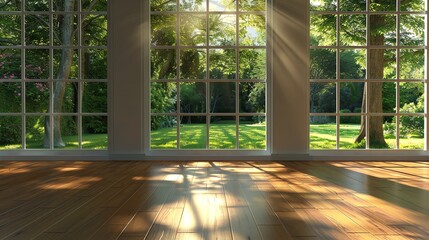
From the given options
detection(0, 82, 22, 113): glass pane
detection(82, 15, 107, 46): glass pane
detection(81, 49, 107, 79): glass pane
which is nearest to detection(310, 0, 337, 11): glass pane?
detection(82, 15, 107, 46): glass pane

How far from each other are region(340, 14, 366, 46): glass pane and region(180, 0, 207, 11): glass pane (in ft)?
7.04

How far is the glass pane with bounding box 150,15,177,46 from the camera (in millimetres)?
6254

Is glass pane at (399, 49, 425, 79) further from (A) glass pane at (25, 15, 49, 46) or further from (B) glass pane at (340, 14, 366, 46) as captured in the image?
(A) glass pane at (25, 15, 49, 46)

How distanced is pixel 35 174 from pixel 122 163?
1.13 meters

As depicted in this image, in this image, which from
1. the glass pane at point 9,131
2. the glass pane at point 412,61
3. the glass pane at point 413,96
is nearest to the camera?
the glass pane at point 412,61

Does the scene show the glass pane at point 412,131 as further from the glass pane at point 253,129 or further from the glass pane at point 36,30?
the glass pane at point 36,30

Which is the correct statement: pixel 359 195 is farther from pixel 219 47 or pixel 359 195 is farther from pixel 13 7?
pixel 13 7

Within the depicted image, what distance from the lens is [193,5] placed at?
20.6 ft

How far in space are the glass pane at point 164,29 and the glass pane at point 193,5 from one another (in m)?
0.21

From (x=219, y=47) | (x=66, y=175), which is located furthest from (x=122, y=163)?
(x=219, y=47)

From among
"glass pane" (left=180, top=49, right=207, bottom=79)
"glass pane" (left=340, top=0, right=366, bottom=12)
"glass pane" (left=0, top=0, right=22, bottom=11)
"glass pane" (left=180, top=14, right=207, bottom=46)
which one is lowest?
"glass pane" (left=180, top=49, right=207, bottom=79)

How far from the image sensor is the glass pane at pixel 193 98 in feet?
19.8

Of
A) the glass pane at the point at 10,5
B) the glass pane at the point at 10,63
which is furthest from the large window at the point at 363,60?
the glass pane at the point at 10,63

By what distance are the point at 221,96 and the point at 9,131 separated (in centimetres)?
409
